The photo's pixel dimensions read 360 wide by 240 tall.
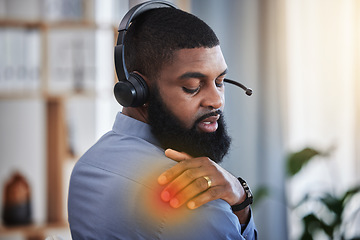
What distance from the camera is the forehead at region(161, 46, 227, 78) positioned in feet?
2.63

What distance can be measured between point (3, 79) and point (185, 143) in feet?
5.19

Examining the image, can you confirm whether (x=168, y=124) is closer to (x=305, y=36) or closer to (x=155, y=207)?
(x=155, y=207)

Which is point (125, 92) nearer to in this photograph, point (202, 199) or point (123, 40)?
point (123, 40)

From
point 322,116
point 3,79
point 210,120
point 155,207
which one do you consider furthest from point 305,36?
point 155,207

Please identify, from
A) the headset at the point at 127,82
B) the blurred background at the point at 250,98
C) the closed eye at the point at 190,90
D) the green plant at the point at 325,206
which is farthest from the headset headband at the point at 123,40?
the green plant at the point at 325,206

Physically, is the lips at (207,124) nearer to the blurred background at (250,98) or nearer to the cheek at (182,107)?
the cheek at (182,107)

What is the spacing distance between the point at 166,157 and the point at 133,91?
13 centimetres

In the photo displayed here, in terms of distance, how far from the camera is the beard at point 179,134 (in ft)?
2.74

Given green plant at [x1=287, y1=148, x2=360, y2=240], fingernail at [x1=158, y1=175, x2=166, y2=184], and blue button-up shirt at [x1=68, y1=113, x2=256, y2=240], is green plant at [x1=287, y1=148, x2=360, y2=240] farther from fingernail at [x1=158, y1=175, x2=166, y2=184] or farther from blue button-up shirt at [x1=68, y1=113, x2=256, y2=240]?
fingernail at [x1=158, y1=175, x2=166, y2=184]

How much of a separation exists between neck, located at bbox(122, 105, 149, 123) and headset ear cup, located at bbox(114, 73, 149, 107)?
51 millimetres

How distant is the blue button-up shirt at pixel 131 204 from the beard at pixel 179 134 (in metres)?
0.03

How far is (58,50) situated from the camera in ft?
7.34

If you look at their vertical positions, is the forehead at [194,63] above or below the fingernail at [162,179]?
above

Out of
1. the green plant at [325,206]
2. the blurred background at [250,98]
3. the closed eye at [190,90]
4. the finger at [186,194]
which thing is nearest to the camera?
the finger at [186,194]
